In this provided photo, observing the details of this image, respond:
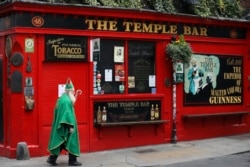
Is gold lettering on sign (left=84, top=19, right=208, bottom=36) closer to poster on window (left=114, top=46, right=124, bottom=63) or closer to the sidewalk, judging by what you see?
poster on window (left=114, top=46, right=124, bottom=63)

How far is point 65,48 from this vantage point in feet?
38.6

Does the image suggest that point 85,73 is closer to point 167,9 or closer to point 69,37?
→ point 69,37

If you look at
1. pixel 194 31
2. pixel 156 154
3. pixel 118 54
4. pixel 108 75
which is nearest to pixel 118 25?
pixel 118 54

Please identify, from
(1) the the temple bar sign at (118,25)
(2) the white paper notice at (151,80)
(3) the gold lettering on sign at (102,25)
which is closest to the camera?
(1) the the temple bar sign at (118,25)

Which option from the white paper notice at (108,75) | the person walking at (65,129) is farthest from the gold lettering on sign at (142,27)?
the person walking at (65,129)

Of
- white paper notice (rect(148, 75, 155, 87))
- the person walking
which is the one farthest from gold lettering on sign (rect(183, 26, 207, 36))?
the person walking

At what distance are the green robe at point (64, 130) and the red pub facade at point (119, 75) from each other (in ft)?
3.89

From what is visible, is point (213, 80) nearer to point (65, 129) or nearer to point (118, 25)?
point (118, 25)

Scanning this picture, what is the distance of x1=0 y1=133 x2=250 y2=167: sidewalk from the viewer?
10836 mm

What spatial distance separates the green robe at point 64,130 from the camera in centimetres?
1027

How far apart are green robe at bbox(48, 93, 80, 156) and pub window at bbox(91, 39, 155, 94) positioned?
2.00 m

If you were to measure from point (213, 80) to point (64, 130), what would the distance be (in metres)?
5.62

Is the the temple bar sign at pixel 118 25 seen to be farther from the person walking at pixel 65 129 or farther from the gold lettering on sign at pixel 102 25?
the person walking at pixel 65 129

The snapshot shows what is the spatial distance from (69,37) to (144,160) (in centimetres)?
335
